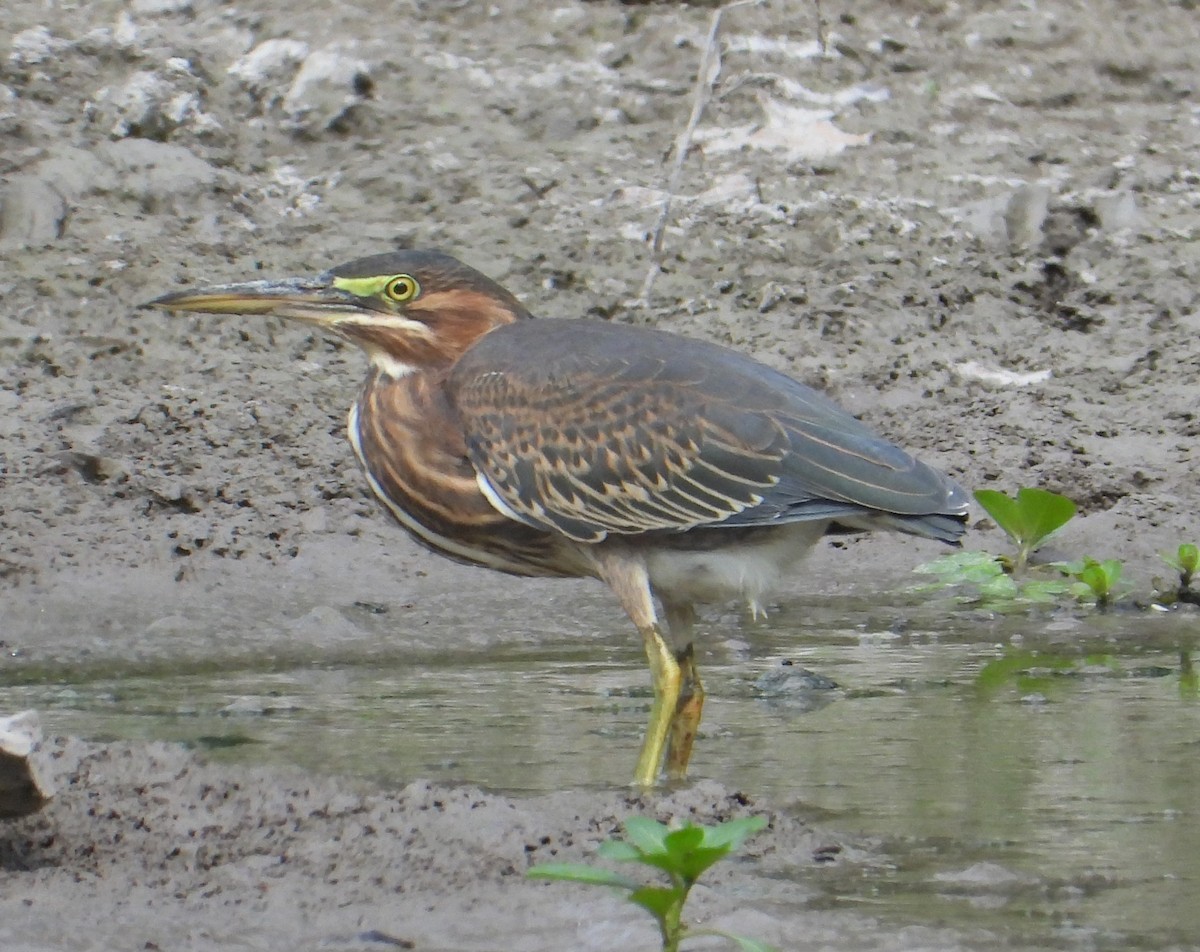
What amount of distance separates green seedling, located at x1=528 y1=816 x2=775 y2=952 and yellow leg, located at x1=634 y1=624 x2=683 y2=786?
1.52 metres

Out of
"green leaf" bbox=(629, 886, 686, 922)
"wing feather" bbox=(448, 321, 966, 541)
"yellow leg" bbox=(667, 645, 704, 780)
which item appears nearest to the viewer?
"green leaf" bbox=(629, 886, 686, 922)

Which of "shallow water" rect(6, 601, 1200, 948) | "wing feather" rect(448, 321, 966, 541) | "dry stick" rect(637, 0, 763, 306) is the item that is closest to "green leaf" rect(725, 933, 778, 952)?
"shallow water" rect(6, 601, 1200, 948)

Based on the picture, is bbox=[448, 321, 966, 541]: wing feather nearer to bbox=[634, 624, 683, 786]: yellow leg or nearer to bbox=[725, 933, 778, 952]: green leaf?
bbox=[634, 624, 683, 786]: yellow leg

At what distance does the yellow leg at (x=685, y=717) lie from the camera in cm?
482

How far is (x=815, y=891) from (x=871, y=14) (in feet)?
25.6

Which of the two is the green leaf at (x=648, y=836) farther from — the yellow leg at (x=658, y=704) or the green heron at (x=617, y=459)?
the green heron at (x=617, y=459)

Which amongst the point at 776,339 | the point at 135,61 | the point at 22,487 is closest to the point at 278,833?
the point at 22,487

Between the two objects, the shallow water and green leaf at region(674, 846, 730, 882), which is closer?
green leaf at region(674, 846, 730, 882)

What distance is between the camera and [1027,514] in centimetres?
725

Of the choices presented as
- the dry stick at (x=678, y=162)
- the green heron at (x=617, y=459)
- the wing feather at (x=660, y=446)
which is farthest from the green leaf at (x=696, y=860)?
the dry stick at (x=678, y=162)

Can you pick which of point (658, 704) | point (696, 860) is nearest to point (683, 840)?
point (696, 860)

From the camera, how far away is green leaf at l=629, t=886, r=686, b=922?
287 centimetres

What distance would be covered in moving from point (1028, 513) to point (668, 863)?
14.9ft

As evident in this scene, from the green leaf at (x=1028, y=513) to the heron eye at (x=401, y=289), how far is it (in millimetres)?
2591
